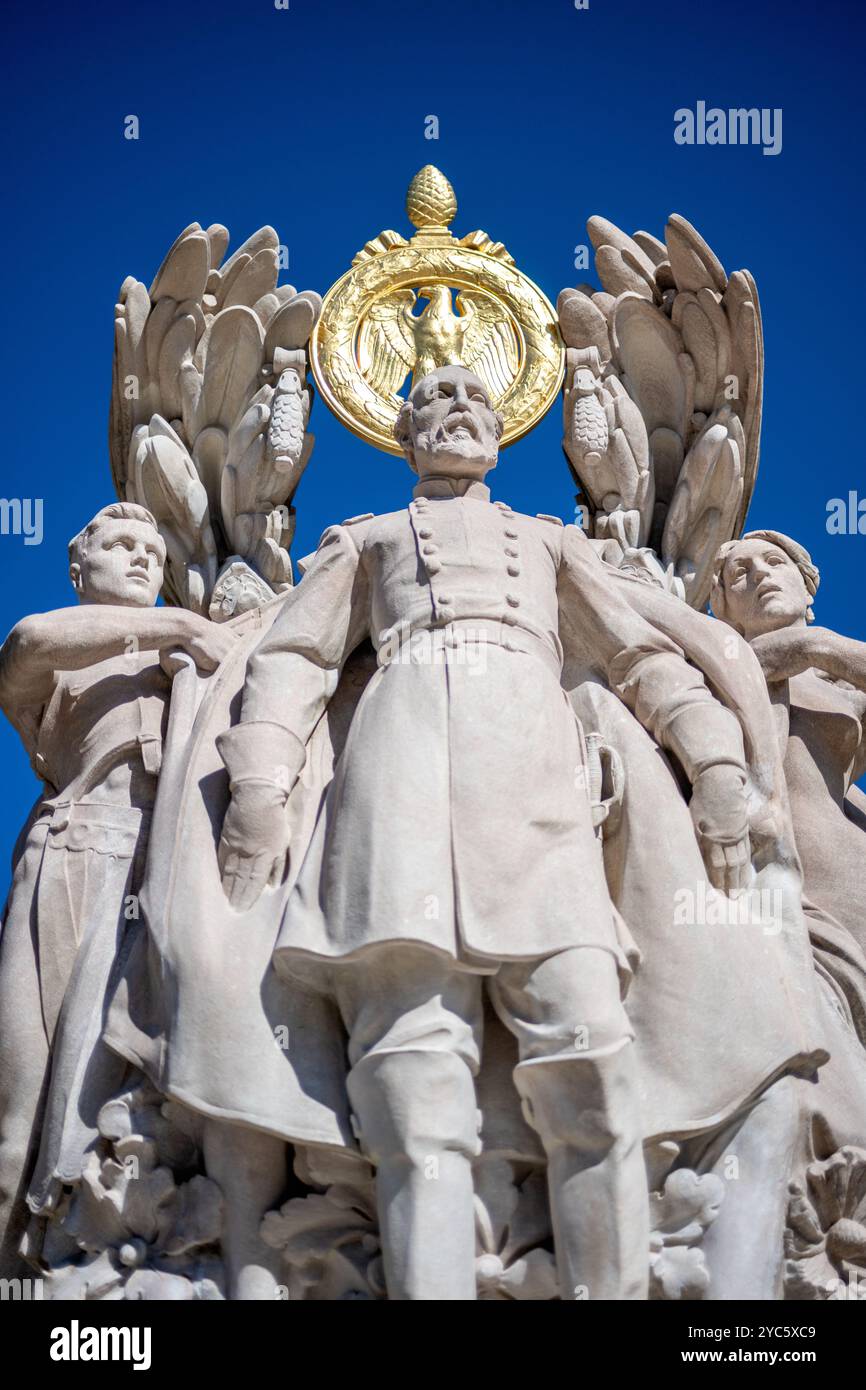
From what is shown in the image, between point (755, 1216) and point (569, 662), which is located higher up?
point (569, 662)

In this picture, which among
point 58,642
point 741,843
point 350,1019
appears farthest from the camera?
point 58,642

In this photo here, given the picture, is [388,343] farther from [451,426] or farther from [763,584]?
[763,584]

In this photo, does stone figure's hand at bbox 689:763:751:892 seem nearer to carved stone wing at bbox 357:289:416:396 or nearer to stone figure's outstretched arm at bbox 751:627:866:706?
stone figure's outstretched arm at bbox 751:627:866:706

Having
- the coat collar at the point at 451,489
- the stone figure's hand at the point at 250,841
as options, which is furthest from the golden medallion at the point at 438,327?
the stone figure's hand at the point at 250,841

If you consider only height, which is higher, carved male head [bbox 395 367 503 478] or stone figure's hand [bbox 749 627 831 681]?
carved male head [bbox 395 367 503 478]

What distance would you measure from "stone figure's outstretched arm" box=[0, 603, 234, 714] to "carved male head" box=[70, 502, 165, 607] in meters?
0.35

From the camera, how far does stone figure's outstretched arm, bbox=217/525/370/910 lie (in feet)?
25.8

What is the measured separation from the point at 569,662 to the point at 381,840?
1.56 meters

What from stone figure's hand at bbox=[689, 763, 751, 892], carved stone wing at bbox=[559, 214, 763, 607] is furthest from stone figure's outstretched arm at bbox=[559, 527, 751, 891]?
carved stone wing at bbox=[559, 214, 763, 607]

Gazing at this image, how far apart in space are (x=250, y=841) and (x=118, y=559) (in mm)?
1898

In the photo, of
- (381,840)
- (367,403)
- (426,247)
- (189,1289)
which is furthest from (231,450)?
(189,1289)
